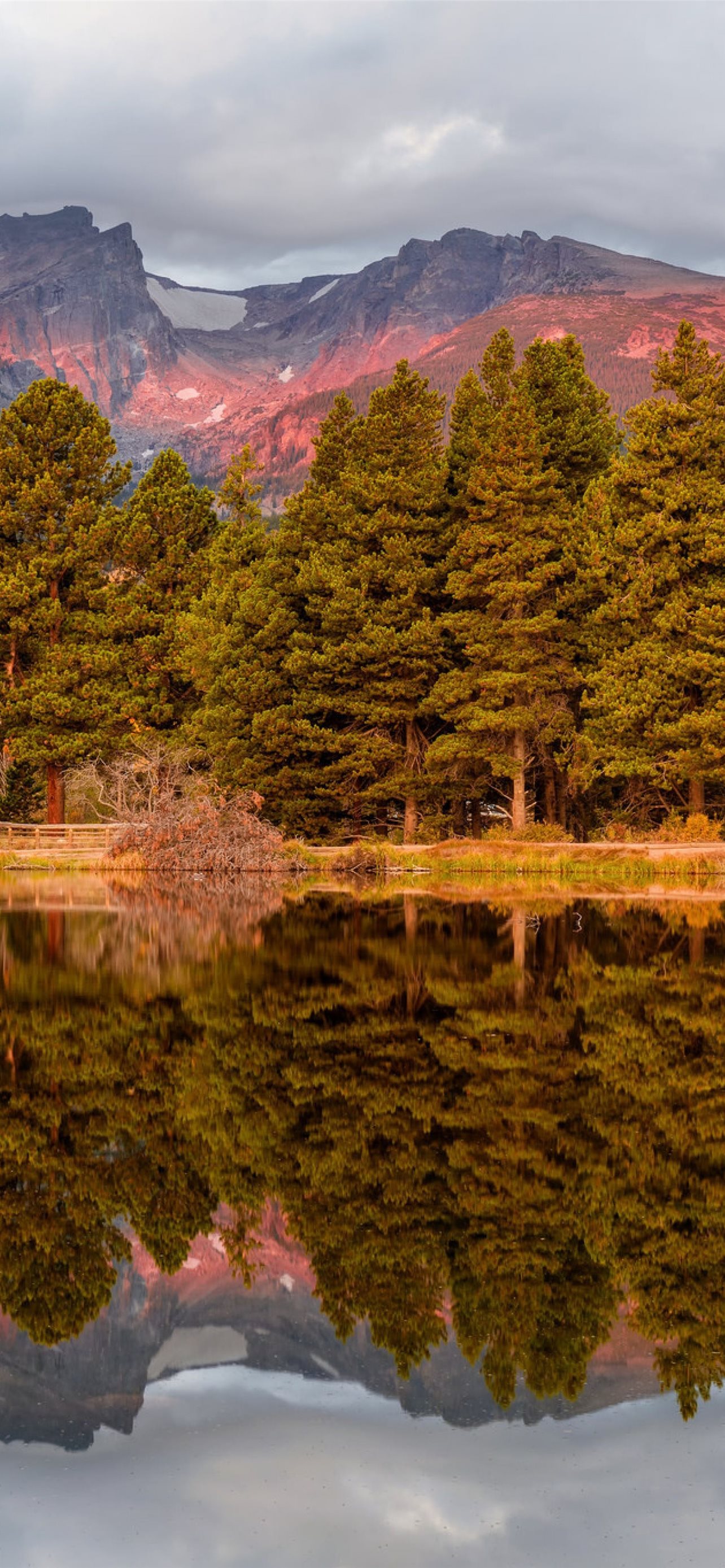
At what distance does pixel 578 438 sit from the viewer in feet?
159

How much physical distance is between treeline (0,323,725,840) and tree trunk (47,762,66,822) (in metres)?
0.14

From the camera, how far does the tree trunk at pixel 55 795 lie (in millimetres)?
54656

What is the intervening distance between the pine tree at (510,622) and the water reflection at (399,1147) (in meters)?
24.0

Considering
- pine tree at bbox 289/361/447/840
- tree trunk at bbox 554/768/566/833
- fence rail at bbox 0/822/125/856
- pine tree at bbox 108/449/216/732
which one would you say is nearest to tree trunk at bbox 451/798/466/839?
pine tree at bbox 289/361/447/840

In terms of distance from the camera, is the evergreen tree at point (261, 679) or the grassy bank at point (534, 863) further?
the evergreen tree at point (261, 679)

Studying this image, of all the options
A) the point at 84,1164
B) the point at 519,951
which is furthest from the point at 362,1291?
the point at 519,951

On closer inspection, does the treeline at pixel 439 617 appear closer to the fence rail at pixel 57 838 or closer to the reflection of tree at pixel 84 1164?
the fence rail at pixel 57 838

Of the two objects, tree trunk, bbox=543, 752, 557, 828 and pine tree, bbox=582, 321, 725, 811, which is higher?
pine tree, bbox=582, 321, 725, 811

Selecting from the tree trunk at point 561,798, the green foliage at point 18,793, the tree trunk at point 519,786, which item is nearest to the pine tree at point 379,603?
the tree trunk at point 519,786

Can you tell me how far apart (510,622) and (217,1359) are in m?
38.0

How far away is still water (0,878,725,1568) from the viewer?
16.0 ft

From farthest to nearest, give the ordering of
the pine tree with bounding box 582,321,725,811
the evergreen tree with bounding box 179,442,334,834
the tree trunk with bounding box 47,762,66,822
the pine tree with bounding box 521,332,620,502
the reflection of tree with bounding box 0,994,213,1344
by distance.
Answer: the tree trunk with bounding box 47,762,66,822 < the pine tree with bounding box 521,332,620,502 < the evergreen tree with bounding box 179,442,334,834 < the pine tree with bounding box 582,321,725,811 < the reflection of tree with bounding box 0,994,213,1344

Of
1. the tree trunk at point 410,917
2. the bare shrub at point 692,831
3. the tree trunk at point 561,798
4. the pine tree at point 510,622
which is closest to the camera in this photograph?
the tree trunk at point 410,917

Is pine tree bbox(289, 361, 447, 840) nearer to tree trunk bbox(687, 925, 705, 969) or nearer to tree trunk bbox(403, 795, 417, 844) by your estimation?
tree trunk bbox(403, 795, 417, 844)
